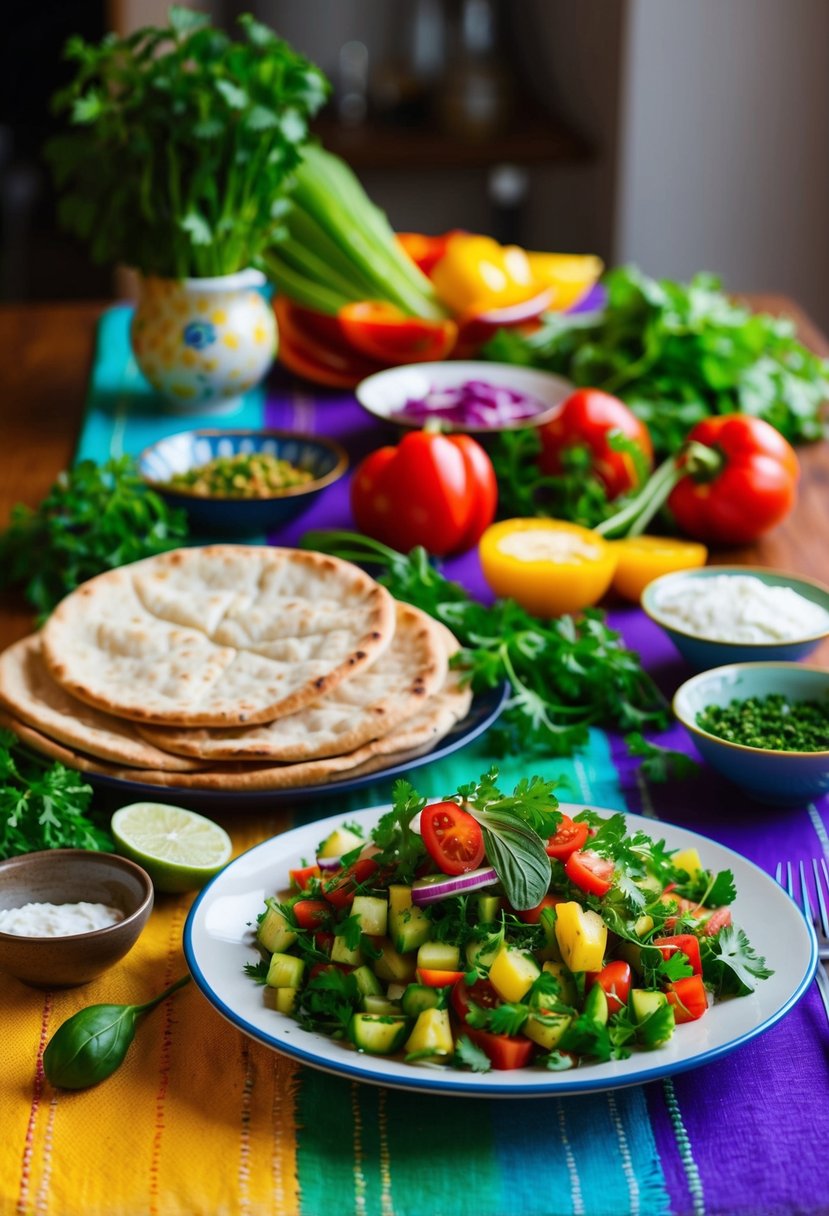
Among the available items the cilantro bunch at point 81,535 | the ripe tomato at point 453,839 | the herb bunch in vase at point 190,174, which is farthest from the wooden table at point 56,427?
the ripe tomato at point 453,839

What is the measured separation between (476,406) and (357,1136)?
1.76 meters

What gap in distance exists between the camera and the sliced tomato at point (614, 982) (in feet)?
4.26

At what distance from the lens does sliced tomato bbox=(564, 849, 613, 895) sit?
4.49 ft

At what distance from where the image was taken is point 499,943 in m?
1.32

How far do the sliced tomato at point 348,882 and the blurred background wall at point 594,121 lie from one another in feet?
14.2

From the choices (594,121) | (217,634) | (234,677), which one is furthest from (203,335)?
(594,121)

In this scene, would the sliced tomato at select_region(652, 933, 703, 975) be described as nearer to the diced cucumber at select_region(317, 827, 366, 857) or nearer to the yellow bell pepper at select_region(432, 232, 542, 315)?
the diced cucumber at select_region(317, 827, 366, 857)

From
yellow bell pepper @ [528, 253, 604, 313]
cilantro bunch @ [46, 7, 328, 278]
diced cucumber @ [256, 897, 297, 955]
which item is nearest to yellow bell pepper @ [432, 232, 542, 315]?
yellow bell pepper @ [528, 253, 604, 313]

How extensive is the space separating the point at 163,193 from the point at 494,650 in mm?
→ 1324

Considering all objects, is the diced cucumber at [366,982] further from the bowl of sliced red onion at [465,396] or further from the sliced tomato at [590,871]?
the bowl of sliced red onion at [465,396]

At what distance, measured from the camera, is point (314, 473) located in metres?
2.63

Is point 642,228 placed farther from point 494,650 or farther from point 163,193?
point 494,650

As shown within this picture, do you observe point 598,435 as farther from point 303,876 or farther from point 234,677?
point 303,876

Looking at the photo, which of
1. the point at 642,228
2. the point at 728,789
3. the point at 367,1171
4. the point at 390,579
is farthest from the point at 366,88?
the point at 367,1171
